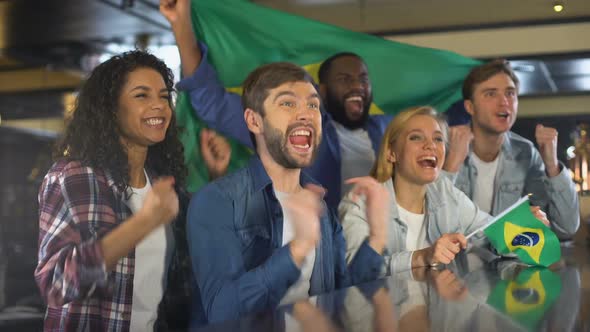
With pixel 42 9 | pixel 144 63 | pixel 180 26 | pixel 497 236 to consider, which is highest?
pixel 42 9

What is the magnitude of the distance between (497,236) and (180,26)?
111cm

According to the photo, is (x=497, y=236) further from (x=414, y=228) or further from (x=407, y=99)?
(x=407, y=99)

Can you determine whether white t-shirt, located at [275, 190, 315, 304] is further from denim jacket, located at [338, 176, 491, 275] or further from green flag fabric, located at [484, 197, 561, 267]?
green flag fabric, located at [484, 197, 561, 267]

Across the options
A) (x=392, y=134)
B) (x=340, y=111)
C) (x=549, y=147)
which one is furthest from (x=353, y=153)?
(x=549, y=147)

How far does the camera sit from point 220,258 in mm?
1406

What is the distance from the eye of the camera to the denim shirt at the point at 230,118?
2.30 metres

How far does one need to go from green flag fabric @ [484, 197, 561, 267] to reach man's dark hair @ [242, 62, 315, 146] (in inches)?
29.8

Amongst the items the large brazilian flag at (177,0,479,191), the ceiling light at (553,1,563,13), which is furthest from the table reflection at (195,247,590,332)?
the ceiling light at (553,1,563,13)

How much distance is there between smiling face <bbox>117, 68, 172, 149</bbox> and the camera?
1.53m

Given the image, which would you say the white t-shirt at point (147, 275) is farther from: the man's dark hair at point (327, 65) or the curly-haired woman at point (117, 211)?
the man's dark hair at point (327, 65)

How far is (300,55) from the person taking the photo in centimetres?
286

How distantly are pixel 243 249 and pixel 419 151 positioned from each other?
76cm

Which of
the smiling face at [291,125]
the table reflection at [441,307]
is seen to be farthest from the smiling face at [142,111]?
the table reflection at [441,307]

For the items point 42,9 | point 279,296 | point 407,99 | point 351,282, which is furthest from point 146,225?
point 42,9
